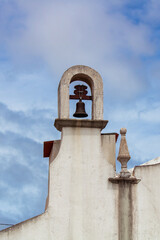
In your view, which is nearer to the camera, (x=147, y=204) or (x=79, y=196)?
(x=79, y=196)

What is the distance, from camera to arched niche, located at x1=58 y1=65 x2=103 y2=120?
1402 cm

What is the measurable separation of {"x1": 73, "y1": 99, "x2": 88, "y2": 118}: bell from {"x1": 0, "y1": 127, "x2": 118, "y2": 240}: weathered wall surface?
897 millimetres

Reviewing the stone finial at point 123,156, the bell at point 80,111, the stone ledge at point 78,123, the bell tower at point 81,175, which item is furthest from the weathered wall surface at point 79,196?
the bell at point 80,111

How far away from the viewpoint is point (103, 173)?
44.8 ft

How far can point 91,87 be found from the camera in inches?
573

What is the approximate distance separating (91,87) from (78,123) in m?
1.28

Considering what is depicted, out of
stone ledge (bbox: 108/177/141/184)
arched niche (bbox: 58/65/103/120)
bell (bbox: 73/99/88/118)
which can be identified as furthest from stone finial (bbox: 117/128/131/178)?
bell (bbox: 73/99/88/118)

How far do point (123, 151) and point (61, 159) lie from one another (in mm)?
1665

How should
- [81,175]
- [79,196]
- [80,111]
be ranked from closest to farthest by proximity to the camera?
[79,196] < [81,175] < [80,111]

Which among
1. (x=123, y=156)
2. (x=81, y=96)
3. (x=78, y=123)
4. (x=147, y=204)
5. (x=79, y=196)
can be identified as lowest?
(x=147, y=204)

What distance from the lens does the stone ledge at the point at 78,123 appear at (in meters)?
13.8

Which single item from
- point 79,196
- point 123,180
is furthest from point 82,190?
point 123,180

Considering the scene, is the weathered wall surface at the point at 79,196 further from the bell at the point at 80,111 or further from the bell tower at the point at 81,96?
the bell at the point at 80,111

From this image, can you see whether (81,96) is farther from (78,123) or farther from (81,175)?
(81,175)
